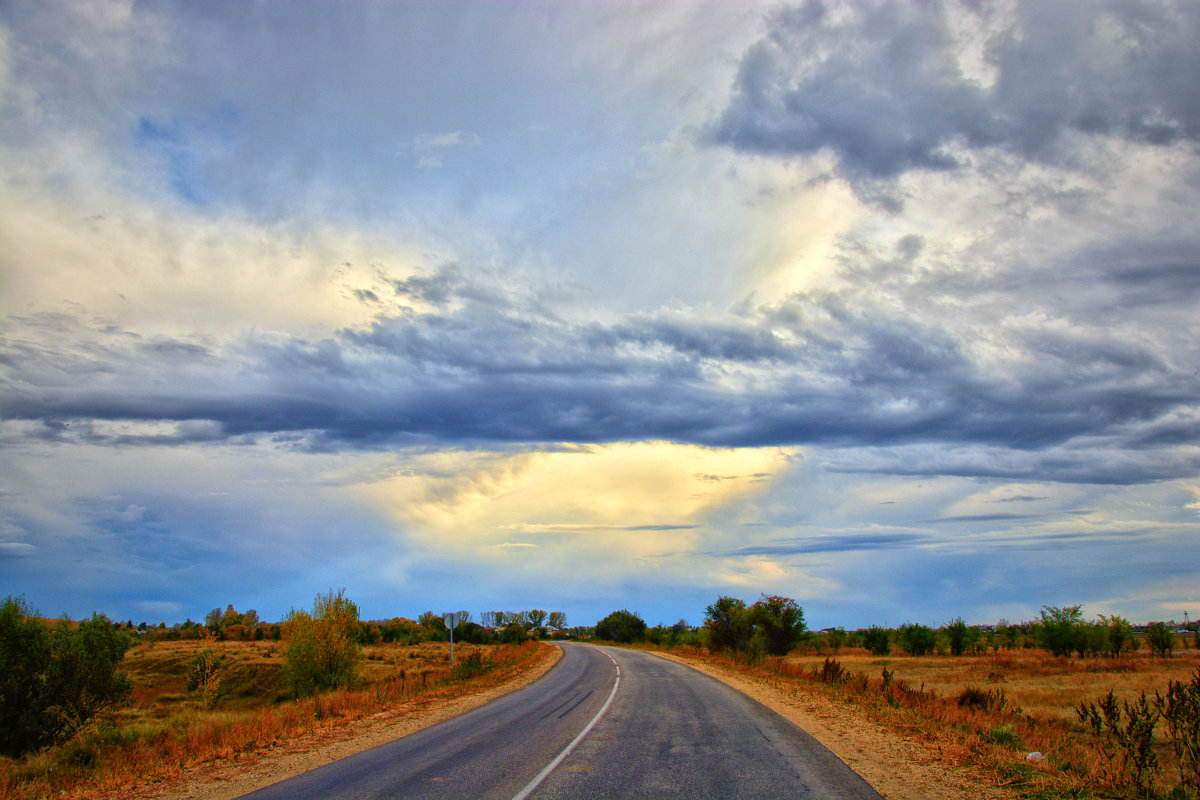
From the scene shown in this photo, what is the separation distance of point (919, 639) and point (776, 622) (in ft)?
65.6

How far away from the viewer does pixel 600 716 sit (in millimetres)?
16375

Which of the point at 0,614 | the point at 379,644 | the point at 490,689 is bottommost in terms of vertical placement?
the point at 379,644

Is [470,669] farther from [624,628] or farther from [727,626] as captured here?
[624,628]

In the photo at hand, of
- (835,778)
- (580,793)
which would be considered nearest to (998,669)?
(835,778)

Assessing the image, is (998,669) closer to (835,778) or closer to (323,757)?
(835,778)

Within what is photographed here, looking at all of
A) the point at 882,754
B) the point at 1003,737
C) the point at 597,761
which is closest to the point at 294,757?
the point at 597,761

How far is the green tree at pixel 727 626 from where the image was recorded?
5341 centimetres

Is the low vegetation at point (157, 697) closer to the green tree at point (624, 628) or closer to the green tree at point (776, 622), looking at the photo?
the green tree at point (776, 622)

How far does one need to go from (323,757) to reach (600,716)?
21.9 ft

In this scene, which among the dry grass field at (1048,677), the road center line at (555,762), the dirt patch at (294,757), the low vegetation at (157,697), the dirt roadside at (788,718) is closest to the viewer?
the road center line at (555,762)

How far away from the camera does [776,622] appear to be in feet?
175

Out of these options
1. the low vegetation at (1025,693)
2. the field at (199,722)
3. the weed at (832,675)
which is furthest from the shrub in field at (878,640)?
the weed at (832,675)

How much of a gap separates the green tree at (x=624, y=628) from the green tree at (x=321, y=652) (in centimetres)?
7721

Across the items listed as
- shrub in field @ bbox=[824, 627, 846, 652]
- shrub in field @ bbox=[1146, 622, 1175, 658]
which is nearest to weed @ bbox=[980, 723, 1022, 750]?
shrub in field @ bbox=[1146, 622, 1175, 658]
